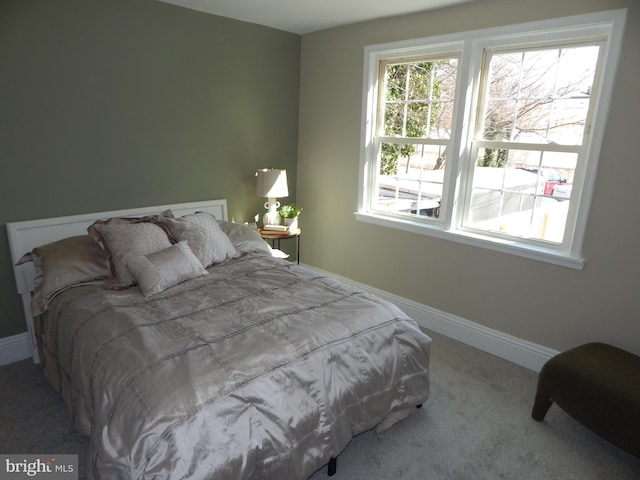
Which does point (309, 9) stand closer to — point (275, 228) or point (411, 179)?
point (411, 179)

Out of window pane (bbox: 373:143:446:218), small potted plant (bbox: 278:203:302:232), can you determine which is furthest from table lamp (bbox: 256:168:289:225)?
window pane (bbox: 373:143:446:218)

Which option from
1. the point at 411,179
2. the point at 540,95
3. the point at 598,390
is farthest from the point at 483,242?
the point at 598,390

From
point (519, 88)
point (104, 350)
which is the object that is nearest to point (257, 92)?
point (519, 88)

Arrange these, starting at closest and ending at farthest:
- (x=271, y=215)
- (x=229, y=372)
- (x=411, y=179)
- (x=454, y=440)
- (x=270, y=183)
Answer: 1. (x=229, y=372)
2. (x=454, y=440)
3. (x=411, y=179)
4. (x=270, y=183)
5. (x=271, y=215)

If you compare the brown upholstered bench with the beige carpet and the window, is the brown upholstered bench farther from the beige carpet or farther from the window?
the window

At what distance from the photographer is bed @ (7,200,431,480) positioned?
59.4 inches

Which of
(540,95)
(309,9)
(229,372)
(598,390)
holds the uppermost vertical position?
(309,9)

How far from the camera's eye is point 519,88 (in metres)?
2.80

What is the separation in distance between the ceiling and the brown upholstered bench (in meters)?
2.40

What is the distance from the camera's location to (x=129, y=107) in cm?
304

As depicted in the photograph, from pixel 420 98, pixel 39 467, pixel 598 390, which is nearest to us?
pixel 39 467

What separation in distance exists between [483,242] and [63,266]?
2773 millimetres

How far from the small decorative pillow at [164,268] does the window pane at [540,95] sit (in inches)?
88.6

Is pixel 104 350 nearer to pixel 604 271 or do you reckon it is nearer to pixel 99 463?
pixel 99 463
